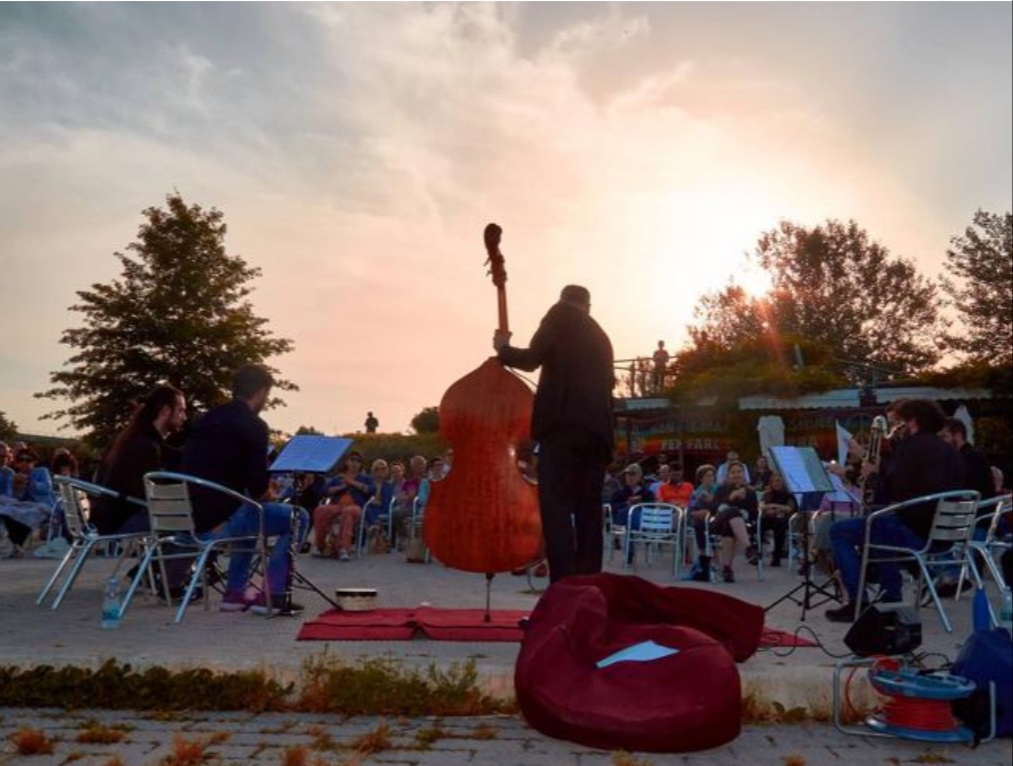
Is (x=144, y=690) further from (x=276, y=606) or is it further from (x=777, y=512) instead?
(x=777, y=512)

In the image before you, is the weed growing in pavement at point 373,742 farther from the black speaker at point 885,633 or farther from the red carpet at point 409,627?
the black speaker at point 885,633

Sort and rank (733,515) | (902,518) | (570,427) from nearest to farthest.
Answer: (570,427) → (902,518) → (733,515)

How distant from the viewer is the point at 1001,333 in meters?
34.8

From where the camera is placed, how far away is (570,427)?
563 centimetres

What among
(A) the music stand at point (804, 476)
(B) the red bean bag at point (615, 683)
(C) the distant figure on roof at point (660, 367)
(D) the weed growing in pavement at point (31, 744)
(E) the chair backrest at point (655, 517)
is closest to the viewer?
(D) the weed growing in pavement at point (31, 744)

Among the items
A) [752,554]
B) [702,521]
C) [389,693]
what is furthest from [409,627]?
[752,554]

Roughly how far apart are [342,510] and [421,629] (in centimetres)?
635

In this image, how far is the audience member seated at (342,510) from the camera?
37.8 ft

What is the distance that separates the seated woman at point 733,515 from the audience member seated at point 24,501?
7114mm

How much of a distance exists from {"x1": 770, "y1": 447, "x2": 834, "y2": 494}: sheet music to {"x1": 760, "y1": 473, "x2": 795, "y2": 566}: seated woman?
3.92m

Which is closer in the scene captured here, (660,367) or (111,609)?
(111,609)

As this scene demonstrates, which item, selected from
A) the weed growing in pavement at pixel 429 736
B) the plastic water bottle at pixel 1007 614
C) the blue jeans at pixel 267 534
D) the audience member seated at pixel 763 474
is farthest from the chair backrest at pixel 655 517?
the weed growing in pavement at pixel 429 736

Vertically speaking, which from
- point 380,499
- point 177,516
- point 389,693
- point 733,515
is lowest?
point 389,693

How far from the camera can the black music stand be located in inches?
251
